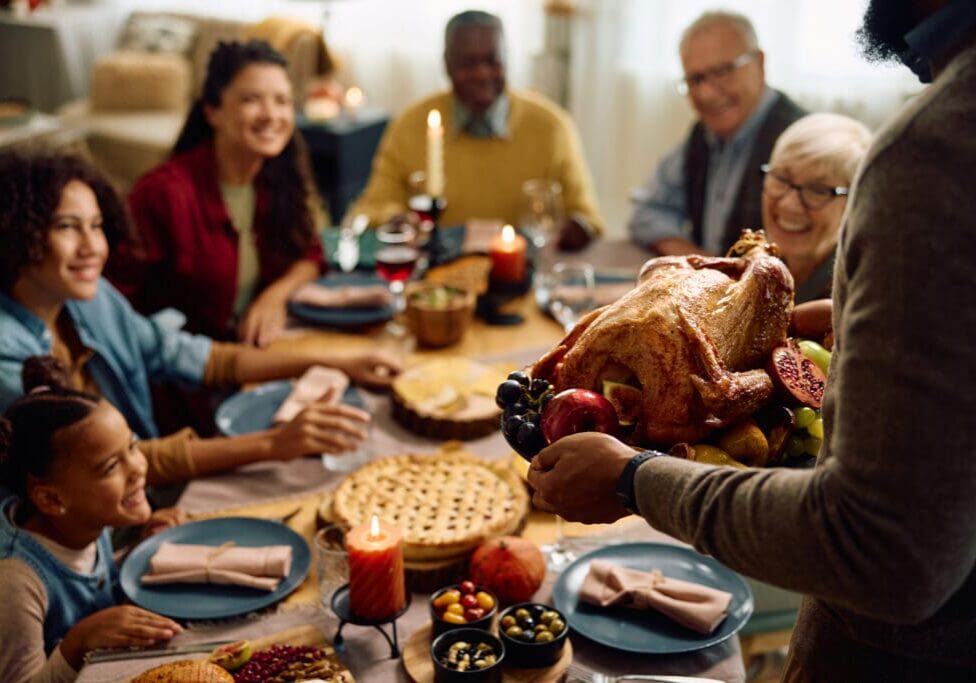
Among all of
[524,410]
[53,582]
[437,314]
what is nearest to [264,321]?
[437,314]

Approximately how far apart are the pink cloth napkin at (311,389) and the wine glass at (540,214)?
0.74 metres

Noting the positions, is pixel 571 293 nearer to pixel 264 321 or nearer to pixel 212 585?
pixel 264 321

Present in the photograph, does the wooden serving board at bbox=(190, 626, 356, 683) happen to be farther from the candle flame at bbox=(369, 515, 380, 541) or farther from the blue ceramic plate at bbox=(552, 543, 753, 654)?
the blue ceramic plate at bbox=(552, 543, 753, 654)

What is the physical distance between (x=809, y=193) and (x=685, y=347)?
40.7 inches

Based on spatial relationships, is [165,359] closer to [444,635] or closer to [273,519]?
[273,519]

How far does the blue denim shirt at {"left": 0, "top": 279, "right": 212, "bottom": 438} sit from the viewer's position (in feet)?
6.24

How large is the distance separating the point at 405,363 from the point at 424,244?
74 cm

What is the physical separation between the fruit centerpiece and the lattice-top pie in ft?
1.42

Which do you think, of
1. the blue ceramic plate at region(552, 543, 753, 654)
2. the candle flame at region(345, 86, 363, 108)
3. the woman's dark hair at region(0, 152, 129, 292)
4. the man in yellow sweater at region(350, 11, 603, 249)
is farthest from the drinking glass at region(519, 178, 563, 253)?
the candle flame at region(345, 86, 363, 108)

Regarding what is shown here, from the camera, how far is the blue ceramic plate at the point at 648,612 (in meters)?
1.31

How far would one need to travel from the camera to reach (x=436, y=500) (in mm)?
1594

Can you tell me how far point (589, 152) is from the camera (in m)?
5.61

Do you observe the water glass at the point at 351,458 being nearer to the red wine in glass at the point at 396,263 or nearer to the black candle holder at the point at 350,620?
the black candle holder at the point at 350,620

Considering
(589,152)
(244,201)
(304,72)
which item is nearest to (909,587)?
(244,201)
